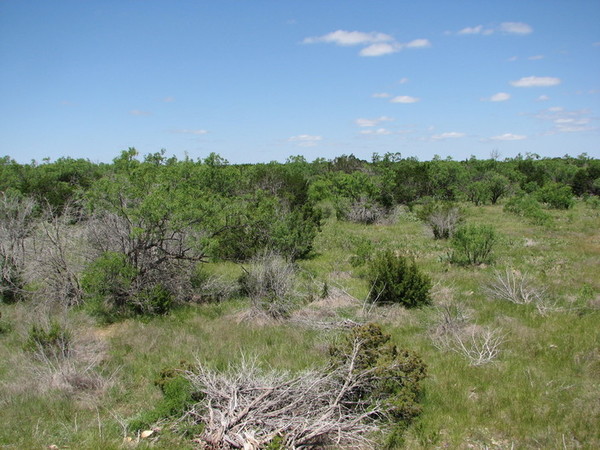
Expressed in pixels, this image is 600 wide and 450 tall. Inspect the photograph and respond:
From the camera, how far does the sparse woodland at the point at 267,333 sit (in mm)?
5094

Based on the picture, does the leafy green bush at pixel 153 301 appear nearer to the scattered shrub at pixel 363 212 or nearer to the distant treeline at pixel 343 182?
the distant treeline at pixel 343 182

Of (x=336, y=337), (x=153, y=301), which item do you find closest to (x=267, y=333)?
(x=336, y=337)

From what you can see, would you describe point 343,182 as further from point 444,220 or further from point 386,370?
point 386,370

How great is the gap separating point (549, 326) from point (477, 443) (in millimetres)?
4247

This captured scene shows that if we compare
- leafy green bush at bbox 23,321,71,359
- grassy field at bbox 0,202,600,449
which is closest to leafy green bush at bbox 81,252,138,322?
grassy field at bbox 0,202,600,449

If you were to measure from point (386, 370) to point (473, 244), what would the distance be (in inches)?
332

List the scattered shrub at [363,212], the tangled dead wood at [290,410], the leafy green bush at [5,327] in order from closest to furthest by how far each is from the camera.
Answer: the tangled dead wood at [290,410], the leafy green bush at [5,327], the scattered shrub at [363,212]

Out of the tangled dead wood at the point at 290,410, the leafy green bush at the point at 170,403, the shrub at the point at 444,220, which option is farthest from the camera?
the shrub at the point at 444,220

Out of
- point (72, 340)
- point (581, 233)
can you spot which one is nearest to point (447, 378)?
point (72, 340)

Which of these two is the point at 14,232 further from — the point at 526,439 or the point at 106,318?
the point at 526,439

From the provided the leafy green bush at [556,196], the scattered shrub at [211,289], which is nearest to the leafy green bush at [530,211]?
the leafy green bush at [556,196]

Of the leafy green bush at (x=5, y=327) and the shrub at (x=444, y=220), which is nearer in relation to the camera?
the leafy green bush at (x=5, y=327)

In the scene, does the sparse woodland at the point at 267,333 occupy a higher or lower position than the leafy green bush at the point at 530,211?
lower

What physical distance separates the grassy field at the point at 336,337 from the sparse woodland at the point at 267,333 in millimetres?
31
